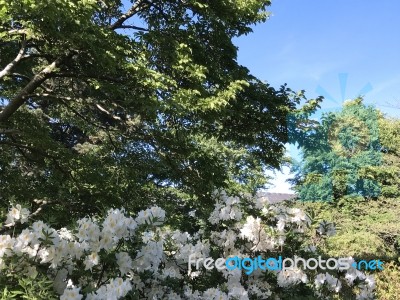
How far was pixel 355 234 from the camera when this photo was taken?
16.1 m

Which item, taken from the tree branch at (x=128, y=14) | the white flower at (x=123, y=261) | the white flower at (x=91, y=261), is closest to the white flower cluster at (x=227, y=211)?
the white flower at (x=123, y=261)

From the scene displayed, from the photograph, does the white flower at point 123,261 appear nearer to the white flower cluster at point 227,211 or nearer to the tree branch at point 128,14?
the white flower cluster at point 227,211

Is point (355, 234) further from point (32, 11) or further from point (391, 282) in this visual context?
point (32, 11)

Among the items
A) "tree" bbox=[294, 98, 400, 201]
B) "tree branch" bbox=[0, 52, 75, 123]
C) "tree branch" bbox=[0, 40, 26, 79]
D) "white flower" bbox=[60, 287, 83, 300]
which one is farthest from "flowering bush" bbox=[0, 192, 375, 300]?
"tree" bbox=[294, 98, 400, 201]

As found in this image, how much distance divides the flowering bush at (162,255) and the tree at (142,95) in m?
2.48

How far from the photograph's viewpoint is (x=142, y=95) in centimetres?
659

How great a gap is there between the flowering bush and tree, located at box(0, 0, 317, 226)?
2.48 meters

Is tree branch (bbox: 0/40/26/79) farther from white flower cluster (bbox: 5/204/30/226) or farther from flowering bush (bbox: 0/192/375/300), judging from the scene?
white flower cluster (bbox: 5/204/30/226)

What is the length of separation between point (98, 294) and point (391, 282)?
6.82m

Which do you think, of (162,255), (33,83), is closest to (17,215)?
(162,255)

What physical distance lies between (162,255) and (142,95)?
12.7ft

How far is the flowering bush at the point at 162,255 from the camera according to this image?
2.45 metres

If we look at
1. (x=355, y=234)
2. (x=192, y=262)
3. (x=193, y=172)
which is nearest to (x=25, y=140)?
(x=193, y=172)

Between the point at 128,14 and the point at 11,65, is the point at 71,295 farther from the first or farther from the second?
the point at 128,14
